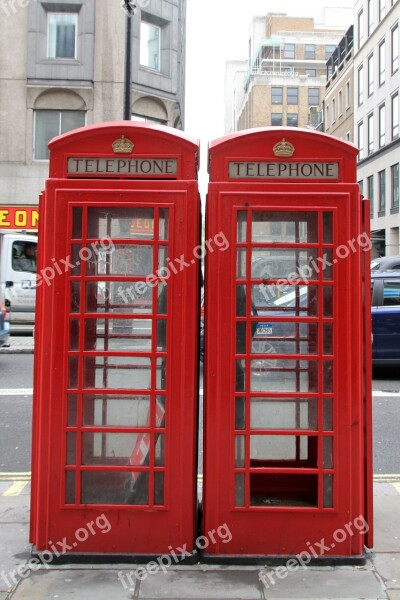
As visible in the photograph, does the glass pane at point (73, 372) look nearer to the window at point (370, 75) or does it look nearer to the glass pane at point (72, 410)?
the glass pane at point (72, 410)

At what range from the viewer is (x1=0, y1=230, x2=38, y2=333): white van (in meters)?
16.3

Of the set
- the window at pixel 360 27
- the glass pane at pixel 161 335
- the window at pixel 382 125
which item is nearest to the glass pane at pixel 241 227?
the glass pane at pixel 161 335

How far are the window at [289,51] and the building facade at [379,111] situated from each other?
52051 mm

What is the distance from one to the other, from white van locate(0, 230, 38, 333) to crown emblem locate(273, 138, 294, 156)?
13590mm

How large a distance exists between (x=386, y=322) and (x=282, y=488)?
266 inches

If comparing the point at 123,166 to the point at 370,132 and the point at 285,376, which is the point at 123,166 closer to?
the point at 285,376

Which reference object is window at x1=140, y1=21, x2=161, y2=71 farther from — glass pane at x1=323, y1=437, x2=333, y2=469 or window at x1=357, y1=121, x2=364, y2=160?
glass pane at x1=323, y1=437, x2=333, y2=469

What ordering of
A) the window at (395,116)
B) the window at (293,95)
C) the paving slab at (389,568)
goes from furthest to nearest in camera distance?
the window at (293,95), the window at (395,116), the paving slab at (389,568)

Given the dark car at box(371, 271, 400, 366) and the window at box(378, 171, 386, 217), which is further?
the window at box(378, 171, 386, 217)

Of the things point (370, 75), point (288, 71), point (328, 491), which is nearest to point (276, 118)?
point (288, 71)

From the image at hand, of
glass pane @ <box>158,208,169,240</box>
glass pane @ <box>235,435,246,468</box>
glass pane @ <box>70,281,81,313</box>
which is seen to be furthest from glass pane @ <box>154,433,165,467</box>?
glass pane @ <box>158,208,169,240</box>

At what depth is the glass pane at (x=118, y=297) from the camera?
11.6 feet

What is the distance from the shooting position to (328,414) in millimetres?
3512

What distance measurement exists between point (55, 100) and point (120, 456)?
22.0 meters
